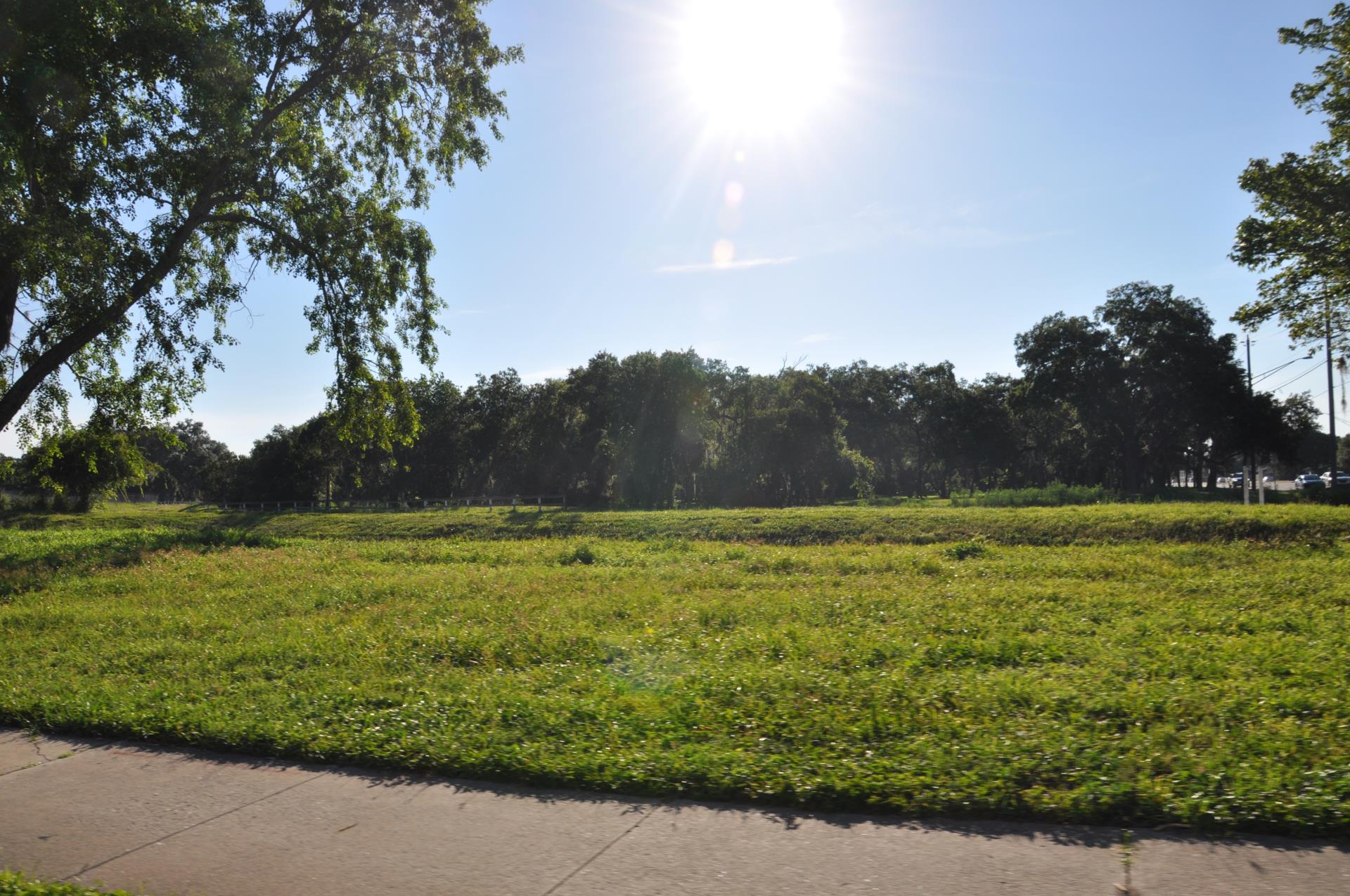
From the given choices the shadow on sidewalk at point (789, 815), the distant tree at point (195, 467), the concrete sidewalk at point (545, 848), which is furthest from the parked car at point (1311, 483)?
the distant tree at point (195, 467)

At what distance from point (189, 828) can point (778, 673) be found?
13.6ft

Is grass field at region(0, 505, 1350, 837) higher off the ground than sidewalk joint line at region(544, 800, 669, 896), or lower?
higher

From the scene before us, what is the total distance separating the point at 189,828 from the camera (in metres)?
4.68

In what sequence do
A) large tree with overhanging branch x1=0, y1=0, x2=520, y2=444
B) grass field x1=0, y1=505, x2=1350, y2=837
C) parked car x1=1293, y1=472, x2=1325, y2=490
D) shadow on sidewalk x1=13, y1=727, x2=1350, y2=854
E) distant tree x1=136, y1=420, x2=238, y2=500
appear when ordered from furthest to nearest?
1. distant tree x1=136, y1=420, x2=238, y2=500
2. parked car x1=1293, y1=472, x2=1325, y2=490
3. large tree with overhanging branch x1=0, y1=0, x2=520, y2=444
4. grass field x1=0, y1=505, x2=1350, y2=837
5. shadow on sidewalk x1=13, y1=727, x2=1350, y2=854

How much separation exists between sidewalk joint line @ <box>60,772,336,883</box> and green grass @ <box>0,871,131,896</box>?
0.51 ft

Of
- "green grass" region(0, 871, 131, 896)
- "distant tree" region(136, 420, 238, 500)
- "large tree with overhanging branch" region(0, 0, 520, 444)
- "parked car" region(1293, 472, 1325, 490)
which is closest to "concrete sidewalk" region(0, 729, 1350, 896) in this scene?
"green grass" region(0, 871, 131, 896)

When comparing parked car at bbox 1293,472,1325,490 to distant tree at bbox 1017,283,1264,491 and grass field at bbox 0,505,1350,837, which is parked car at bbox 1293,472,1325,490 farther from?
grass field at bbox 0,505,1350,837

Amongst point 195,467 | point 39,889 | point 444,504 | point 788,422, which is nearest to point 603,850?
point 39,889

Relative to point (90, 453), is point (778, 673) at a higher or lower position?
lower

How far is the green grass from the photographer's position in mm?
3846

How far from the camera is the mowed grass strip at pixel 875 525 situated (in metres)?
17.2

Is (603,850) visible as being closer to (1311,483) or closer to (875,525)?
(875,525)

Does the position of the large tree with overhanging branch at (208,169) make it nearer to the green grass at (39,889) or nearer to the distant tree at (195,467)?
the green grass at (39,889)

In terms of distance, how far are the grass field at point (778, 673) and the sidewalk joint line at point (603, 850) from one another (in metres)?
0.20
